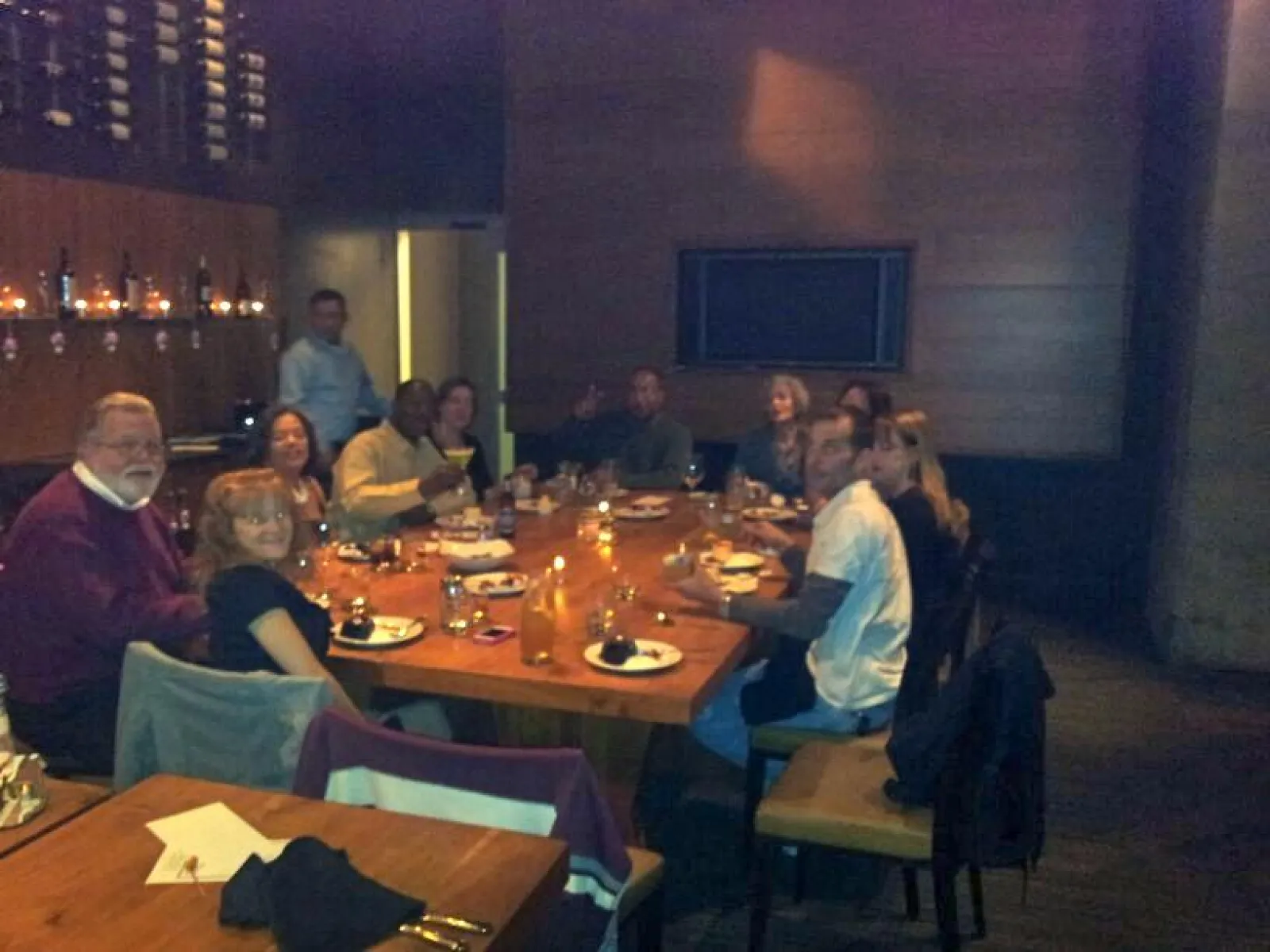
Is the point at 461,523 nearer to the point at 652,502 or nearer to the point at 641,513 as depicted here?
the point at 641,513

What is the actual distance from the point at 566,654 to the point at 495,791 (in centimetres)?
91

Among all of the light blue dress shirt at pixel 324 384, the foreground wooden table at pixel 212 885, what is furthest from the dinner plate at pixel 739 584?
the light blue dress shirt at pixel 324 384

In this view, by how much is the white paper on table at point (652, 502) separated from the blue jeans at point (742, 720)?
133 cm

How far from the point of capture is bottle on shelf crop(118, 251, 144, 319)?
5645 mm

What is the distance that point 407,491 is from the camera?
4.06 metres

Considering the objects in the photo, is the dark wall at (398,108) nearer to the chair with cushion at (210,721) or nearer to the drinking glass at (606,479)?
the drinking glass at (606,479)

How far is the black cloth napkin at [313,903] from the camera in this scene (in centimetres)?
131

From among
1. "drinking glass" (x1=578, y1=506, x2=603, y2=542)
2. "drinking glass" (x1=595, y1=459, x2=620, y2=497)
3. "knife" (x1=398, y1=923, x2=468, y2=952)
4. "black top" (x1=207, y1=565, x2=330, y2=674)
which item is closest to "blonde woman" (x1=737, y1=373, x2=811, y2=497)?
"drinking glass" (x1=595, y1=459, x2=620, y2=497)

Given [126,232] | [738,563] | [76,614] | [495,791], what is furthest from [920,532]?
[126,232]

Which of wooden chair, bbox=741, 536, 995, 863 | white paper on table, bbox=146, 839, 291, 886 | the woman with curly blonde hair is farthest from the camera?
wooden chair, bbox=741, 536, 995, 863

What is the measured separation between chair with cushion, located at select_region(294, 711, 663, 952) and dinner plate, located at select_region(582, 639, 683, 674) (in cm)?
74

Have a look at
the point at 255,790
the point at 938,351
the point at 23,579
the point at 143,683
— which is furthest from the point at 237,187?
the point at 255,790

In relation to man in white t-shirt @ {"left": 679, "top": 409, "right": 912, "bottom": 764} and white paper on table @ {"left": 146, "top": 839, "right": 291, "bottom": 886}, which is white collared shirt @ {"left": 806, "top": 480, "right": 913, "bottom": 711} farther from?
white paper on table @ {"left": 146, "top": 839, "right": 291, "bottom": 886}

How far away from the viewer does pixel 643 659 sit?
254 centimetres
